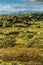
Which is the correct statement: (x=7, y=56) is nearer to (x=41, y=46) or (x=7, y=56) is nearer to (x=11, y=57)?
(x=11, y=57)

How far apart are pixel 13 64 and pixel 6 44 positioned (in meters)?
29.3

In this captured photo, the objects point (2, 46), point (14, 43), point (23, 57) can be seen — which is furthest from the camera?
point (14, 43)

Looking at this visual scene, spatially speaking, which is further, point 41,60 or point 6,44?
point 6,44

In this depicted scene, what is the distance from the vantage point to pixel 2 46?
70.6 meters

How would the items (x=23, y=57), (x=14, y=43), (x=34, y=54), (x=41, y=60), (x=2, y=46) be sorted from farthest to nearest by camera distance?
(x=14, y=43) < (x=2, y=46) < (x=34, y=54) < (x=23, y=57) < (x=41, y=60)

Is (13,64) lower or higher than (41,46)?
higher

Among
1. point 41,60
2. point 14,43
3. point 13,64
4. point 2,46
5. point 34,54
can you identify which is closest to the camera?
point 13,64

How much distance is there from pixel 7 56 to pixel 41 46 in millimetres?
19123

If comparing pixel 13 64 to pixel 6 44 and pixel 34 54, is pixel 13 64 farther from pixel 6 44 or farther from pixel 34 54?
pixel 6 44

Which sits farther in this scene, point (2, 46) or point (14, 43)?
point (14, 43)

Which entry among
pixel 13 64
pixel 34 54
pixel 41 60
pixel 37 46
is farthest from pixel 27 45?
pixel 13 64

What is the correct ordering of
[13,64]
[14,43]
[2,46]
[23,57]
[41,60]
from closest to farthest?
[13,64] < [41,60] < [23,57] < [2,46] < [14,43]

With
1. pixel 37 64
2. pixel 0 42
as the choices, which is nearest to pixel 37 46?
pixel 0 42

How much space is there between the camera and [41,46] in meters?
70.9
